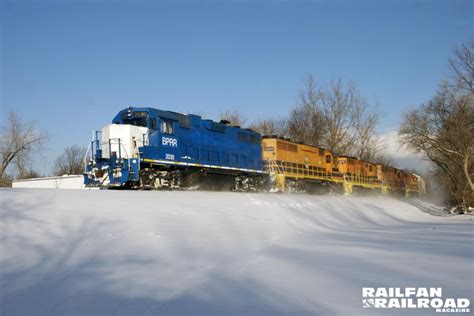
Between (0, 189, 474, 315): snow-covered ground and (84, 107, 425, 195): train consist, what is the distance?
5130 mm

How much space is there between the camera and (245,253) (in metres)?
8.09

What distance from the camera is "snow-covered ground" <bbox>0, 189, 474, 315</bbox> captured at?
16.6 feet

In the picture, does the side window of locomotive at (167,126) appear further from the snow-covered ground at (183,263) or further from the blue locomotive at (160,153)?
the snow-covered ground at (183,263)

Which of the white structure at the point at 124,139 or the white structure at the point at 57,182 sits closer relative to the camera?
the white structure at the point at 124,139

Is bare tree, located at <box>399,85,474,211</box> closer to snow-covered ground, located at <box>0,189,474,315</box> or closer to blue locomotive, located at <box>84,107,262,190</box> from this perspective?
blue locomotive, located at <box>84,107,262,190</box>

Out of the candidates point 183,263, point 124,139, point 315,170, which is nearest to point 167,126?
point 124,139

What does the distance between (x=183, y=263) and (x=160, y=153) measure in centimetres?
1079

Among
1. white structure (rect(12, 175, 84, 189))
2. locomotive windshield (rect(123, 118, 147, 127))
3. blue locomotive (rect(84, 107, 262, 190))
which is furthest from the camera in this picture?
white structure (rect(12, 175, 84, 189))

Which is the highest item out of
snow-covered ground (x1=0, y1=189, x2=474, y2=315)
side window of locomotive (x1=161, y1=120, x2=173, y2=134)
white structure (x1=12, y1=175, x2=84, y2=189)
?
side window of locomotive (x1=161, y1=120, x2=173, y2=134)

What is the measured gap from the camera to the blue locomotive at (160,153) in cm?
1638

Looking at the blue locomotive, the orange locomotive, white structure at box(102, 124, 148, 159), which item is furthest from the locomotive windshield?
the orange locomotive

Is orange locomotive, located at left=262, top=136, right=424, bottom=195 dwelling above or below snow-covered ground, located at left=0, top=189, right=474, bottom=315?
above

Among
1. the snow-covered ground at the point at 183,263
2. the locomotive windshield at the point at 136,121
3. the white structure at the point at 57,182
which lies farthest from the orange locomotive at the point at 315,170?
the white structure at the point at 57,182

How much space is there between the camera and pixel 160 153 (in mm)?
17438
